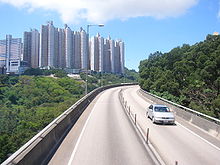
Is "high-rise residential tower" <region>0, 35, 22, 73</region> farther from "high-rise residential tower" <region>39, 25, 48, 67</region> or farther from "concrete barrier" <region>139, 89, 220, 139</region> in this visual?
"concrete barrier" <region>139, 89, 220, 139</region>

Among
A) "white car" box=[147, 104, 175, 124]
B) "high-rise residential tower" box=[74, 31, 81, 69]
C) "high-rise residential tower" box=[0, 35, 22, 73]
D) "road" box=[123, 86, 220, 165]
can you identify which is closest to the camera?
"road" box=[123, 86, 220, 165]

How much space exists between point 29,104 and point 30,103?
35cm

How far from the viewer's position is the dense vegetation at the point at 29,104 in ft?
122

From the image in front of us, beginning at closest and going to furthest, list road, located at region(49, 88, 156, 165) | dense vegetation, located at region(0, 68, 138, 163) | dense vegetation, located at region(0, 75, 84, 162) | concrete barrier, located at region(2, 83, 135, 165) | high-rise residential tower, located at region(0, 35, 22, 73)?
concrete barrier, located at region(2, 83, 135, 165), road, located at region(49, 88, 156, 165), dense vegetation, located at region(0, 75, 84, 162), dense vegetation, located at region(0, 68, 138, 163), high-rise residential tower, located at region(0, 35, 22, 73)

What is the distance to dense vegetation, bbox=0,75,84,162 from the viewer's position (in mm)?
37281

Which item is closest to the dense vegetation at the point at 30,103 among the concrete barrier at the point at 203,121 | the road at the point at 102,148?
the road at the point at 102,148

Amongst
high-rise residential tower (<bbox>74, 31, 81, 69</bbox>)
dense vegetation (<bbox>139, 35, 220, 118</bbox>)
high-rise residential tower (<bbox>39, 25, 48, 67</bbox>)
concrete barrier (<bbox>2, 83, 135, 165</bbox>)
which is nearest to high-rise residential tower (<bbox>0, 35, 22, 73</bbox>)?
high-rise residential tower (<bbox>39, 25, 48, 67</bbox>)

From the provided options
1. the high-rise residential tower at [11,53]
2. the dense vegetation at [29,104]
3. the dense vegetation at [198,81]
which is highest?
the high-rise residential tower at [11,53]

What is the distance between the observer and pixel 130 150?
36.8 ft

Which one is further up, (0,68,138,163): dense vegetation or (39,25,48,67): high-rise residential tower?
(39,25,48,67): high-rise residential tower

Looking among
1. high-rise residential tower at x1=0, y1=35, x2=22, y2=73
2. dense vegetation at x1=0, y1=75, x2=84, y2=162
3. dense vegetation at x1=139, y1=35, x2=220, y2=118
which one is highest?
high-rise residential tower at x1=0, y1=35, x2=22, y2=73

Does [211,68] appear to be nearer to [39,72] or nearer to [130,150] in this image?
[130,150]

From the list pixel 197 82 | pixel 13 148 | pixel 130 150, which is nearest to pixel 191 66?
pixel 197 82

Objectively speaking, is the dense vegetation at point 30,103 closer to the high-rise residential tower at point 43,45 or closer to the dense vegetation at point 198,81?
the high-rise residential tower at point 43,45
